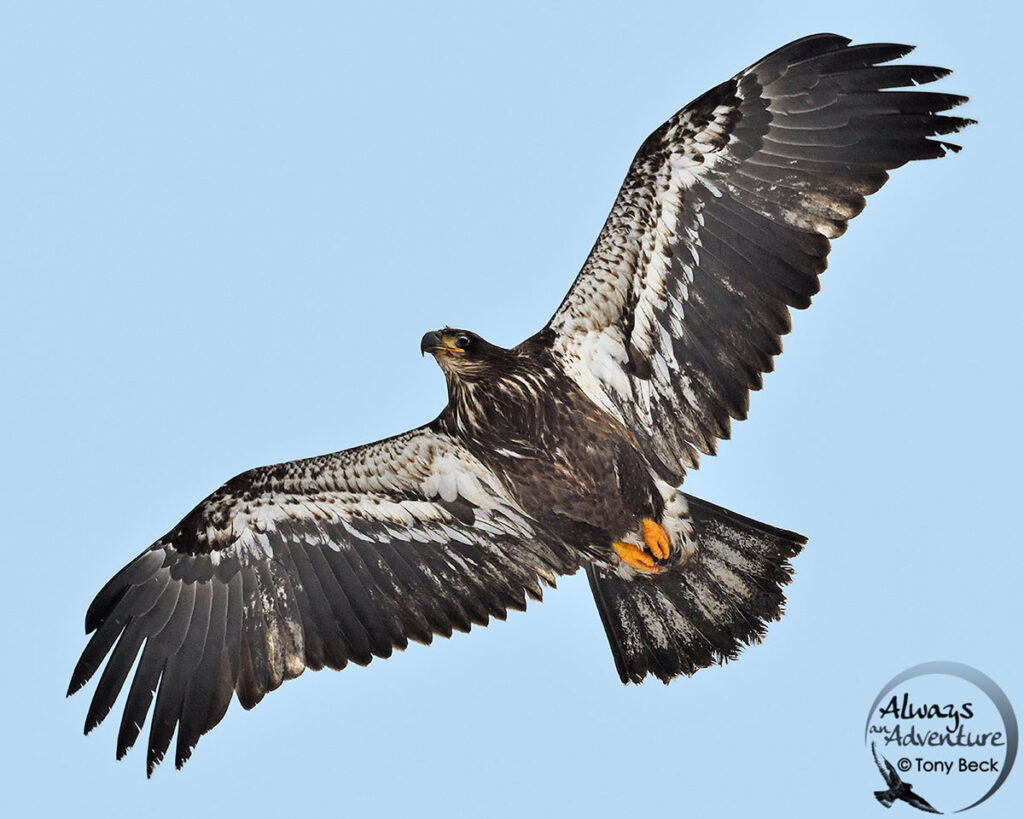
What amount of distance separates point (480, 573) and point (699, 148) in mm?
3262

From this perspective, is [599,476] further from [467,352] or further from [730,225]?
[730,225]

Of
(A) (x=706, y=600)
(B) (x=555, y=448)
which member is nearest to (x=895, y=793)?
(A) (x=706, y=600)

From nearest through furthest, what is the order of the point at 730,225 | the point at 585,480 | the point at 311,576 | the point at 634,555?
the point at 730,225
the point at 585,480
the point at 634,555
the point at 311,576

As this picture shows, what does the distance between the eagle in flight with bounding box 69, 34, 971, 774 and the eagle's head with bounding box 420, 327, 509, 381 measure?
0.05ft

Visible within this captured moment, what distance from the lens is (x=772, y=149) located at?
8172 mm

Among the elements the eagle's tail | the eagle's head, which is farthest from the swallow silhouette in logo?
the eagle's head

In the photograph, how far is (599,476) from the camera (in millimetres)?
8547

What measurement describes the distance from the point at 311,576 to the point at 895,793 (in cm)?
415

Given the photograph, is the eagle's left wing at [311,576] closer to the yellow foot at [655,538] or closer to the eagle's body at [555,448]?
the eagle's body at [555,448]

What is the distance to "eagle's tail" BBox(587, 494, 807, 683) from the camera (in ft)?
28.8

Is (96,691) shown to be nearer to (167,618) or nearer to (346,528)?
(167,618)

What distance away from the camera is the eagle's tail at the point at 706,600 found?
8.77 m

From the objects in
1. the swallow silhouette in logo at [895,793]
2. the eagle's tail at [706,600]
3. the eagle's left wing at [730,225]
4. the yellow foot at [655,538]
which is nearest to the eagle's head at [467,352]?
the eagle's left wing at [730,225]

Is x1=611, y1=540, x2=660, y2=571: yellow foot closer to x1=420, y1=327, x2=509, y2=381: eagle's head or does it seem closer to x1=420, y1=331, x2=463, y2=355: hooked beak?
x1=420, y1=327, x2=509, y2=381: eagle's head
